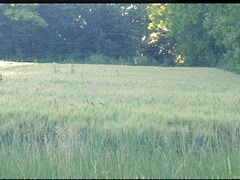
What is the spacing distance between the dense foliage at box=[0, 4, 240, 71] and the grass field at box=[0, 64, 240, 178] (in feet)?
0.69

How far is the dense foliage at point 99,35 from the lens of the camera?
10.3 feet

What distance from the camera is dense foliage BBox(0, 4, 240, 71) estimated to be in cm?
315

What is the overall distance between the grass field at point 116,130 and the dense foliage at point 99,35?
0.21 meters

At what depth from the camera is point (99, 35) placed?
354 cm

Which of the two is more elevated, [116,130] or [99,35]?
[99,35]

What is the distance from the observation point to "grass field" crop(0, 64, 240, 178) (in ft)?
9.32

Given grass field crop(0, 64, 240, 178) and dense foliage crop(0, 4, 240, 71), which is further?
dense foliage crop(0, 4, 240, 71)

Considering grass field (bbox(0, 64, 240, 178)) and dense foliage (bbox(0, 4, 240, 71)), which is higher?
dense foliage (bbox(0, 4, 240, 71))

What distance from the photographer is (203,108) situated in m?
3.34

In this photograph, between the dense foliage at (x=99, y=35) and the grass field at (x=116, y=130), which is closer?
the grass field at (x=116, y=130)

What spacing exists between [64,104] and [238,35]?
2487 millimetres

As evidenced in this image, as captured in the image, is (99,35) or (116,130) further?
(99,35)

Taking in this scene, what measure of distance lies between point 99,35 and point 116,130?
903mm

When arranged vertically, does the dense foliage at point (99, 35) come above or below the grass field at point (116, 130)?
above
